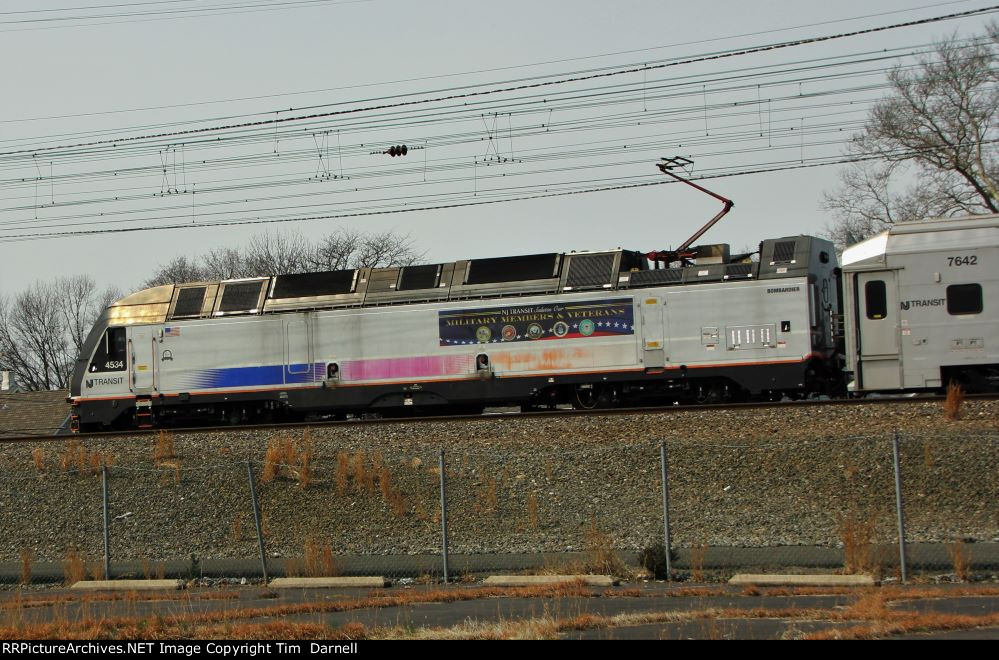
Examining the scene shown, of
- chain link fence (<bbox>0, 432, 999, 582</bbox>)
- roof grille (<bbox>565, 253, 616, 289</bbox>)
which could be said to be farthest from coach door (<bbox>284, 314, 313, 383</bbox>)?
roof grille (<bbox>565, 253, 616, 289</bbox>)

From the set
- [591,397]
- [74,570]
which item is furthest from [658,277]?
[74,570]

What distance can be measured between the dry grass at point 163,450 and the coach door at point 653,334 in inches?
430

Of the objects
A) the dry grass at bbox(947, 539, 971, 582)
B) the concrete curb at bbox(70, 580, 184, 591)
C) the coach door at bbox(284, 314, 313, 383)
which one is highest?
the coach door at bbox(284, 314, 313, 383)

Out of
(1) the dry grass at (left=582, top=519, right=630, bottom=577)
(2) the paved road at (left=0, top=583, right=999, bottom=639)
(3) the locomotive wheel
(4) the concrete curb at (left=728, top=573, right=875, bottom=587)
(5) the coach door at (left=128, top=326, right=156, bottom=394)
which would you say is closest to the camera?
(2) the paved road at (left=0, top=583, right=999, bottom=639)

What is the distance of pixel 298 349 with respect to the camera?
26406 millimetres

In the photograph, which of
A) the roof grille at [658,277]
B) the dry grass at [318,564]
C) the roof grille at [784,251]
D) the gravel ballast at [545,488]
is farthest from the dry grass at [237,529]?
the roof grille at [784,251]

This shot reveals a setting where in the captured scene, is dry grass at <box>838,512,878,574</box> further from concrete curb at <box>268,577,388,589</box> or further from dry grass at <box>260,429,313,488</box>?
dry grass at <box>260,429,313,488</box>

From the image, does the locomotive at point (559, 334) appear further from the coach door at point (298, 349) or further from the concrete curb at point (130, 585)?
the concrete curb at point (130, 585)

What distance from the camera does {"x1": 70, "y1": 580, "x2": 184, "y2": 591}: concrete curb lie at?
49.2 feet

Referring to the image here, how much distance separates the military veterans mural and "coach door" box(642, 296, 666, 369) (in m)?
0.34

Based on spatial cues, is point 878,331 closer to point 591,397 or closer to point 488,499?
point 591,397

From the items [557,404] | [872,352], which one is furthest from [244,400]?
[872,352]

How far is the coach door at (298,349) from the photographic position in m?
26.3

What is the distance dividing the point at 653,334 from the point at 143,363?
1374 centimetres
